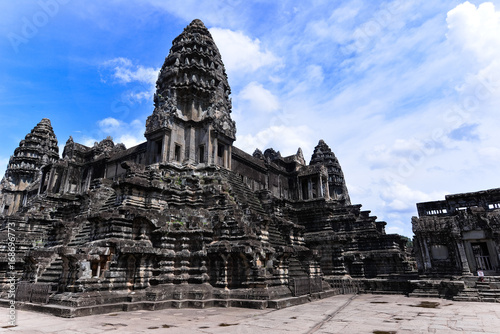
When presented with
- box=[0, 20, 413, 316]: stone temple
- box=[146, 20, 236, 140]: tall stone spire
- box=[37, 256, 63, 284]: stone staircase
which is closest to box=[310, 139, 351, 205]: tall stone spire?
box=[0, 20, 413, 316]: stone temple

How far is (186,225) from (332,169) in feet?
113

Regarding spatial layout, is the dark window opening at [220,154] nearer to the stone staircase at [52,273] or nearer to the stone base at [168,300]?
the stone base at [168,300]

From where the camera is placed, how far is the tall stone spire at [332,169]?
47.1 meters

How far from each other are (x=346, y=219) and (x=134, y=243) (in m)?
22.8

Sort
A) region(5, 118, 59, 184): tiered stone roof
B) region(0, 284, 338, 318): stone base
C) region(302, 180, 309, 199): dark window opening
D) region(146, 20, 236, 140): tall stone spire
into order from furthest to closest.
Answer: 1. region(5, 118, 59, 184): tiered stone roof
2. region(302, 180, 309, 199): dark window opening
3. region(146, 20, 236, 140): tall stone spire
4. region(0, 284, 338, 318): stone base

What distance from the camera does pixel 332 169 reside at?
47.8 metres

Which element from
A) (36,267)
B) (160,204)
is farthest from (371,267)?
(36,267)

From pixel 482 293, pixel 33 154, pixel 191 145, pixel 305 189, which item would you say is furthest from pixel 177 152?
pixel 33 154

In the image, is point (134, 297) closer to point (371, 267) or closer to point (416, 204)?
point (371, 267)

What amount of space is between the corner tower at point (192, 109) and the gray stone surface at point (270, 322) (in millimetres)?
12540

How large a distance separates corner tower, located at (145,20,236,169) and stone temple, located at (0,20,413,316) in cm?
10

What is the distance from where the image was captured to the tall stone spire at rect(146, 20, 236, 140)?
2448 centimetres

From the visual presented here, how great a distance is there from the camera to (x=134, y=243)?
16.0 metres

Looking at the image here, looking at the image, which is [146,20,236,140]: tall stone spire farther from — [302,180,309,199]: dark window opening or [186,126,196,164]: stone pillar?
[302,180,309,199]: dark window opening
